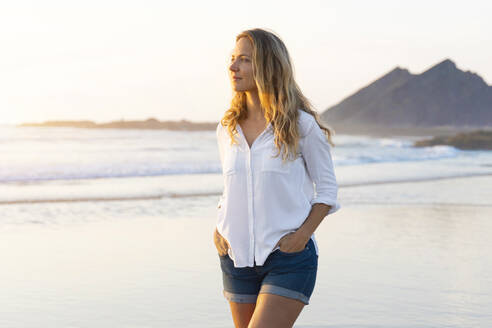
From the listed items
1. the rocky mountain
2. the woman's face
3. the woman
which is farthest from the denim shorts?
the rocky mountain

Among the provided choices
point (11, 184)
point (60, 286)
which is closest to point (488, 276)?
point (60, 286)

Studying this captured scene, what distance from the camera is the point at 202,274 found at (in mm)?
6086

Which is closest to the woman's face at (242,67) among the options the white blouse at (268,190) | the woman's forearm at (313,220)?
the white blouse at (268,190)

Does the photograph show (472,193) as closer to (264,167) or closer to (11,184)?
(11,184)

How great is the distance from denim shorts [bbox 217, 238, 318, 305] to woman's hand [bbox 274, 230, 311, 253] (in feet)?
0.08

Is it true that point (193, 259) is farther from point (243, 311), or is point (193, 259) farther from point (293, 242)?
point (293, 242)

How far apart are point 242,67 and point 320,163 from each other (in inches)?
19.3

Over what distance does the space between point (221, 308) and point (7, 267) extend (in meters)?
2.48

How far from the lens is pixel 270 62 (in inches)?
106

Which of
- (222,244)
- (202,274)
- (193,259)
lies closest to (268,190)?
(222,244)

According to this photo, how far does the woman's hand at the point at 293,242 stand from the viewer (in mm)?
2615

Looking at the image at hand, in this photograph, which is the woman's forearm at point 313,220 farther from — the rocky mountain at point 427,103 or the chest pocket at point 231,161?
the rocky mountain at point 427,103

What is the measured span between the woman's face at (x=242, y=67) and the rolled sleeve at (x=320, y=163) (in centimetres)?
31

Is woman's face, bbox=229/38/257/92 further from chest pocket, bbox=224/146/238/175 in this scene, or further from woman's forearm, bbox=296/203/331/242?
woman's forearm, bbox=296/203/331/242
